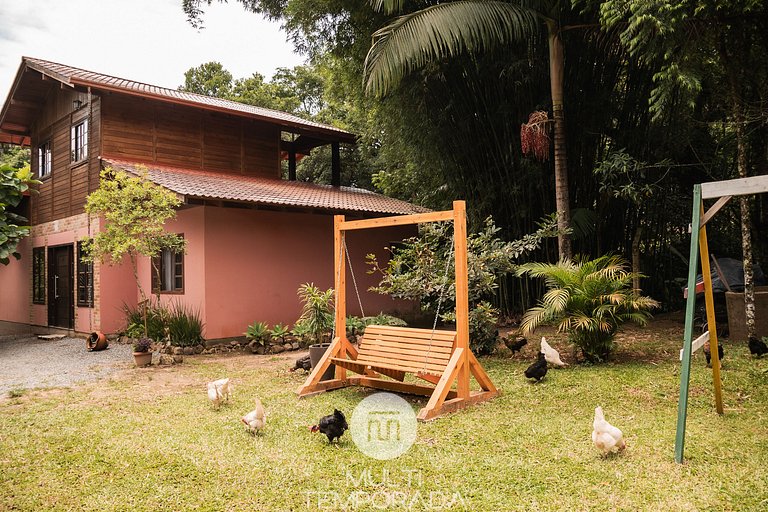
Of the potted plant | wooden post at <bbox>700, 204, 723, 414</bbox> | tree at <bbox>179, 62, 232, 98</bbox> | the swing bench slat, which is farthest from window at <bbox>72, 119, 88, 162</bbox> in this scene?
tree at <bbox>179, 62, 232, 98</bbox>

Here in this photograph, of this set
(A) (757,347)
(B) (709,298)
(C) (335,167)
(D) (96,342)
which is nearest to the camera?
(B) (709,298)

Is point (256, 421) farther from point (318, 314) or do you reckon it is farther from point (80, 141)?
point (80, 141)

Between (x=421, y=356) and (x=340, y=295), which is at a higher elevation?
(x=340, y=295)

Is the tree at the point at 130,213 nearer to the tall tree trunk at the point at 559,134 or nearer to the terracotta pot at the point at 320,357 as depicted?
the terracotta pot at the point at 320,357

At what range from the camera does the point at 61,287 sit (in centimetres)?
1227

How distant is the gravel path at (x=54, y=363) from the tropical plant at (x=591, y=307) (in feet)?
19.0

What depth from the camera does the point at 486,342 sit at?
24.5 ft

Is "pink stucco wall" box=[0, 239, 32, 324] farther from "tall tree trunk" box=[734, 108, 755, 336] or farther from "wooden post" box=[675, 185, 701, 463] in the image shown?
"tall tree trunk" box=[734, 108, 755, 336]

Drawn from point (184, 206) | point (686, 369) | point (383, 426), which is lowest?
point (383, 426)

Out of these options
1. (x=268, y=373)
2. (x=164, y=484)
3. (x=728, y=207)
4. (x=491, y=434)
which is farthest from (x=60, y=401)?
(x=728, y=207)

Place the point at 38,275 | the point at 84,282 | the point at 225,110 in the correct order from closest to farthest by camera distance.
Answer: the point at 84,282, the point at 225,110, the point at 38,275

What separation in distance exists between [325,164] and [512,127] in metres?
10.8

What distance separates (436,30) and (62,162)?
9.20 meters

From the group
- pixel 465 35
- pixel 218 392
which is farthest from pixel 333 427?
pixel 465 35
